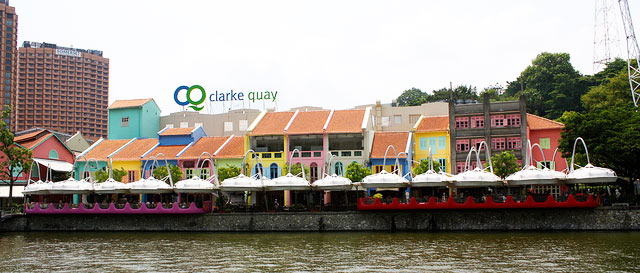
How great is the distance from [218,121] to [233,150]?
1929cm

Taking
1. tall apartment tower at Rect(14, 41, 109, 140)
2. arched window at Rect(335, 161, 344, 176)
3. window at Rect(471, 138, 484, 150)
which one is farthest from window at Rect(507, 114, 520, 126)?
tall apartment tower at Rect(14, 41, 109, 140)

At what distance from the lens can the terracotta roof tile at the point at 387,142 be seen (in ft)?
185

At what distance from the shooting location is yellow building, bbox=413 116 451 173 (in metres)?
57.8

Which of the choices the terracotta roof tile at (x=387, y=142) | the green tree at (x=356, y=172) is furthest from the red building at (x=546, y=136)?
the green tree at (x=356, y=172)

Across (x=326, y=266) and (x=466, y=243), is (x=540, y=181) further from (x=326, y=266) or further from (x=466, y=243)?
(x=326, y=266)

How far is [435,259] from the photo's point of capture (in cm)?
2936

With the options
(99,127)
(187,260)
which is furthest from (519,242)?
(99,127)

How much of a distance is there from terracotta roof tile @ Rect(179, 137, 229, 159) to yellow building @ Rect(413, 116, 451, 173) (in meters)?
19.0

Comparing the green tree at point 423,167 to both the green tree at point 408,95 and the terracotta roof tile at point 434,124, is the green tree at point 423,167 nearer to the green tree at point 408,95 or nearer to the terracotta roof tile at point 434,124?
the terracotta roof tile at point 434,124

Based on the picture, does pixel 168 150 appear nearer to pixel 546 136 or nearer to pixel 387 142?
pixel 387 142

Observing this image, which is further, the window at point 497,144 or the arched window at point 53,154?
the arched window at point 53,154

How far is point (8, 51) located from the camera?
126188 mm

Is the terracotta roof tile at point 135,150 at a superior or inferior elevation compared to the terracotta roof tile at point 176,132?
inferior

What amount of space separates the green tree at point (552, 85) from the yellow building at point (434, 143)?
2948cm
